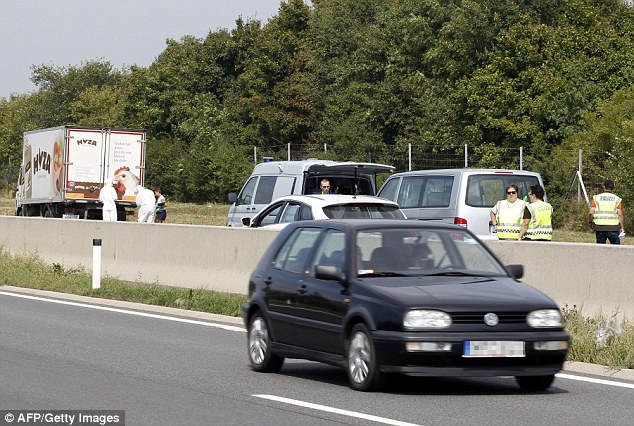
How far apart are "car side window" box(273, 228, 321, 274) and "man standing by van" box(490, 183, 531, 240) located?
332 inches

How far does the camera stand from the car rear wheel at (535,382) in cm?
1090

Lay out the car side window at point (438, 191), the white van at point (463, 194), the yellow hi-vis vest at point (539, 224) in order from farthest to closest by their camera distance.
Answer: the car side window at point (438, 191) → the white van at point (463, 194) → the yellow hi-vis vest at point (539, 224)

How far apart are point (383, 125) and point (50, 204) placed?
25683 millimetres

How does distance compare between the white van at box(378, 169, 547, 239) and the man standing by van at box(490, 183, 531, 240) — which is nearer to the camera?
the man standing by van at box(490, 183, 531, 240)

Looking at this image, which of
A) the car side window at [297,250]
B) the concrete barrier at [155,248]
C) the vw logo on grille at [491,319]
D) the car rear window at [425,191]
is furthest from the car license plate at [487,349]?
the car rear window at [425,191]

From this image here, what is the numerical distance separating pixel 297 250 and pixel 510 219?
876 cm

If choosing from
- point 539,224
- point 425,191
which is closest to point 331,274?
point 539,224

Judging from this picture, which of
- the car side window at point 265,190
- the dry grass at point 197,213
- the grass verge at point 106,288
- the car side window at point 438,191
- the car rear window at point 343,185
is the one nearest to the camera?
the grass verge at point 106,288

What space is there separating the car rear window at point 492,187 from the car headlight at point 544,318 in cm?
1139

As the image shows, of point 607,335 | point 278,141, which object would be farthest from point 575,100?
point 607,335

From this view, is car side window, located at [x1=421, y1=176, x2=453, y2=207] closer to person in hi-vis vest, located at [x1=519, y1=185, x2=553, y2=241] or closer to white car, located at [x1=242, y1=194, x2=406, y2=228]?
person in hi-vis vest, located at [x1=519, y1=185, x2=553, y2=241]

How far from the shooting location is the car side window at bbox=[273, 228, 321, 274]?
39.2 feet

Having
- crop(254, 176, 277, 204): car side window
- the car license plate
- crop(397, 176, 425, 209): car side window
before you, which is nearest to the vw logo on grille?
the car license plate

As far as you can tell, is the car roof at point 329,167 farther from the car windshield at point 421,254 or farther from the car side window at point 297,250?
A: the car windshield at point 421,254
